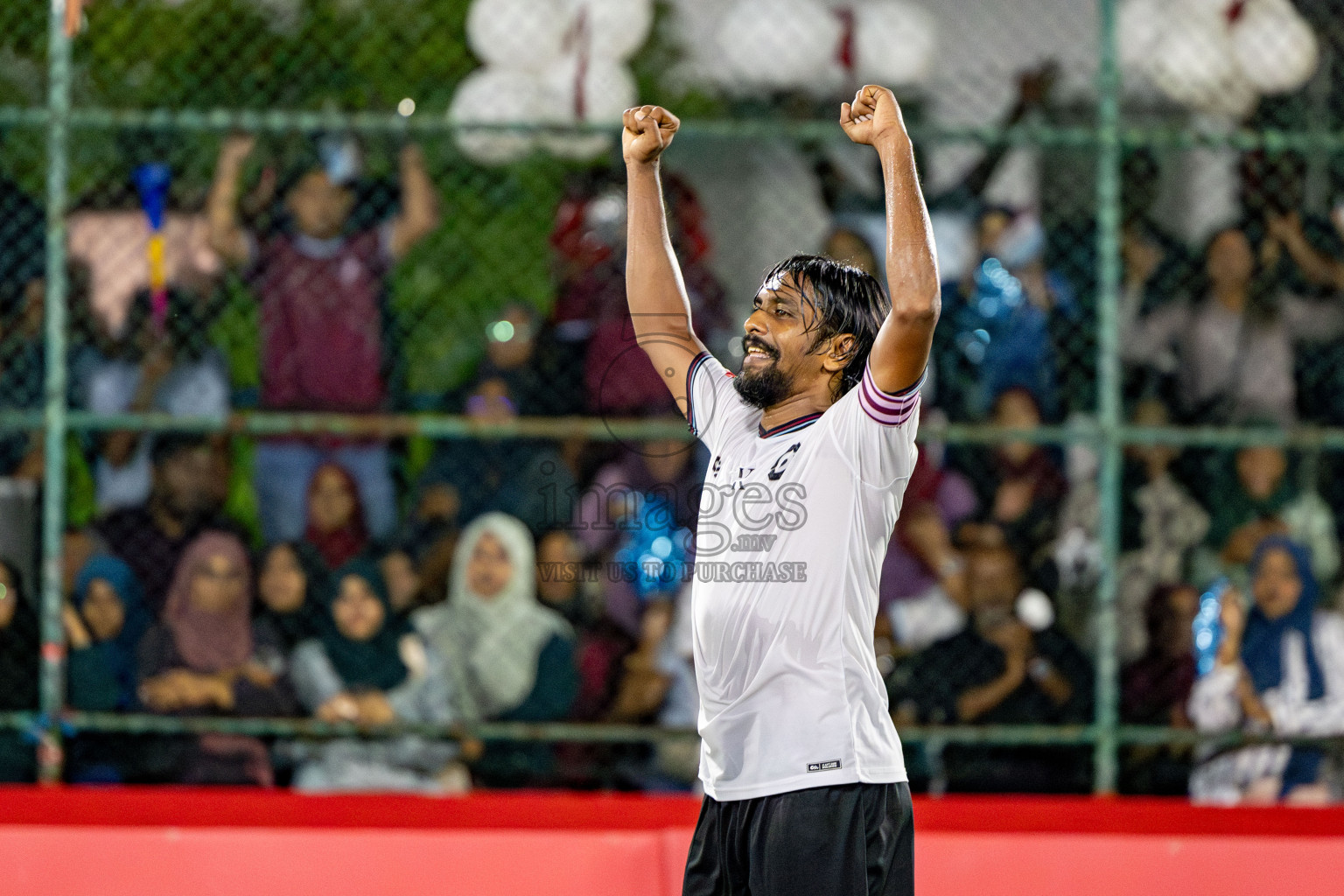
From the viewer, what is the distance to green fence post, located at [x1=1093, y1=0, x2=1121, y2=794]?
3781 millimetres

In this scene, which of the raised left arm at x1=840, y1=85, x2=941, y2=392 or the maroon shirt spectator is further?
the maroon shirt spectator

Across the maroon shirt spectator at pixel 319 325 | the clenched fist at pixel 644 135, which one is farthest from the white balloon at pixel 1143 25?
the maroon shirt spectator at pixel 319 325

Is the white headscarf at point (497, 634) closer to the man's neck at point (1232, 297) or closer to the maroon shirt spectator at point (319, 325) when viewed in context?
the maroon shirt spectator at point (319, 325)

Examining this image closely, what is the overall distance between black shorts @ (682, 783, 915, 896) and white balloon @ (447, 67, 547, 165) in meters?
2.73

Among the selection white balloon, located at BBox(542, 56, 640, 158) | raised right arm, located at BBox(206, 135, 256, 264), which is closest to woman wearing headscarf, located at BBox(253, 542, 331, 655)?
raised right arm, located at BBox(206, 135, 256, 264)

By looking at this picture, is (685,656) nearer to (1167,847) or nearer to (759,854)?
(1167,847)

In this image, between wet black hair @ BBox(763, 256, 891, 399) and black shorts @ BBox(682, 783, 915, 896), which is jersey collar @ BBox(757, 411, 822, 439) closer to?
wet black hair @ BBox(763, 256, 891, 399)

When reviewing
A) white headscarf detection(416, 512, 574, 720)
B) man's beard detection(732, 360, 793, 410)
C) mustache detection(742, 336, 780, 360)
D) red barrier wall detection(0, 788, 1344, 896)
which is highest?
mustache detection(742, 336, 780, 360)

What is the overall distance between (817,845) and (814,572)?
422 mm

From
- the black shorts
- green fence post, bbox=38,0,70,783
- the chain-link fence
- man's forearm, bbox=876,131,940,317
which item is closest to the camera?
man's forearm, bbox=876,131,940,317

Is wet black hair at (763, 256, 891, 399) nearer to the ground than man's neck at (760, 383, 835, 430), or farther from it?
farther from it

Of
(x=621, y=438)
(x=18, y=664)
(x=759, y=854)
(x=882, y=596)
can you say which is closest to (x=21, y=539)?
(x=18, y=664)

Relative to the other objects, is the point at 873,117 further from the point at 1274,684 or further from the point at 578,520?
the point at 1274,684

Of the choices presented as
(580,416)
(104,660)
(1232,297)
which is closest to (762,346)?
(580,416)
